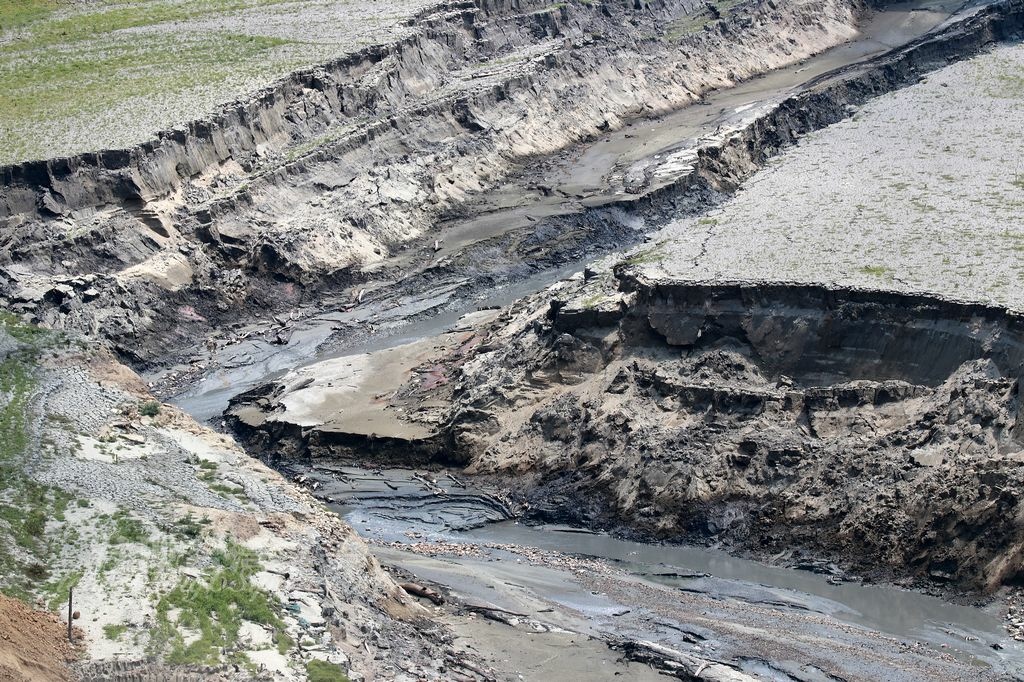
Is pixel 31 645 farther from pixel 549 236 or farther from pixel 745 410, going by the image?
pixel 549 236

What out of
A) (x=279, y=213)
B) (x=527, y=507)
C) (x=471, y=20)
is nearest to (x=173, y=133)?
(x=279, y=213)

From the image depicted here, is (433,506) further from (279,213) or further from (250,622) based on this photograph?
(279,213)

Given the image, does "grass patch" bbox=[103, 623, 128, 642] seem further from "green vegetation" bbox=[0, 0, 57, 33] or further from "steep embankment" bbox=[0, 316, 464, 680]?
"green vegetation" bbox=[0, 0, 57, 33]

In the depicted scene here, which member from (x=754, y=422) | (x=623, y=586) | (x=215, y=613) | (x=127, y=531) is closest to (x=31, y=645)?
(x=215, y=613)

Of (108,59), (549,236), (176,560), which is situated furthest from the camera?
(108,59)

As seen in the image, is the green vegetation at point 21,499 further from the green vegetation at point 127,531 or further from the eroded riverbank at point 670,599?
the eroded riverbank at point 670,599

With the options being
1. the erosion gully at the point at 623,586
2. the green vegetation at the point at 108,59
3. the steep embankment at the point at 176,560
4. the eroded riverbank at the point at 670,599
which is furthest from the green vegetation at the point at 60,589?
the green vegetation at the point at 108,59
